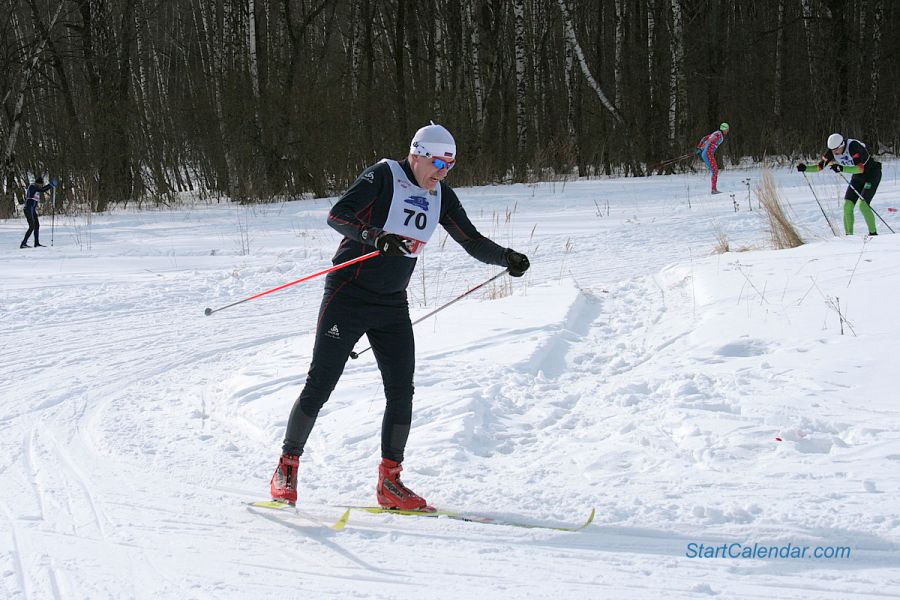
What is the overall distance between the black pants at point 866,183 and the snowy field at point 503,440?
2282 mm

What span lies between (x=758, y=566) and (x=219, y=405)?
3.70 meters

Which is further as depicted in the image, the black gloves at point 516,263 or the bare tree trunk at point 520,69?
the bare tree trunk at point 520,69

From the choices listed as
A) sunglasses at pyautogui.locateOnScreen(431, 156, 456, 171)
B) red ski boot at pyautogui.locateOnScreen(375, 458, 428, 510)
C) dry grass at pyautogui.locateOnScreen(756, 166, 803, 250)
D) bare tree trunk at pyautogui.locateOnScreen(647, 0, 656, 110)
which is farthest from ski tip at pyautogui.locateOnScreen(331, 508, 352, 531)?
bare tree trunk at pyautogui.locateOnScreen(647, 0, 656, 110)

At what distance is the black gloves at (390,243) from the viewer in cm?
342

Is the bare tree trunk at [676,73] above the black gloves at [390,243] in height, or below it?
above

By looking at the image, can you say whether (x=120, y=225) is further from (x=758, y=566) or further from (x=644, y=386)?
(x=758, y=566)

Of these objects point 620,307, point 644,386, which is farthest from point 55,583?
point 620,307

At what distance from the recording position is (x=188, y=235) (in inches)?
570

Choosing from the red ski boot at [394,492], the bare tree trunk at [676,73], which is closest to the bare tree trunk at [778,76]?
the bare tree trunk at [676,73]

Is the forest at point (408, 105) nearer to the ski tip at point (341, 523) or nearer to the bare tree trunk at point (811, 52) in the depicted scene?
the bare tree trunk at point (811, 52)

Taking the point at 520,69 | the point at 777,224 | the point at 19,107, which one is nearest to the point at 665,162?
the point at 520,69

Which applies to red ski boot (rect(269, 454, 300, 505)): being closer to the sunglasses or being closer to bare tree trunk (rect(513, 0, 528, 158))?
the sunglasses

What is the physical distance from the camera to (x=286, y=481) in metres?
3.74

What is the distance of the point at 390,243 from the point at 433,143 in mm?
560
